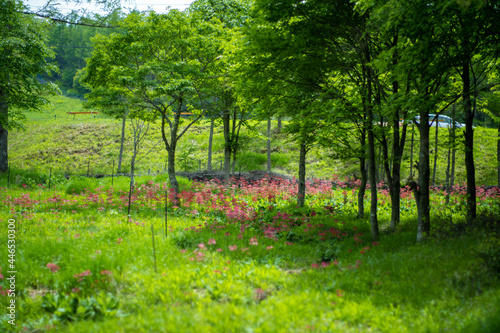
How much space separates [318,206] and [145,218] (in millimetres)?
7120

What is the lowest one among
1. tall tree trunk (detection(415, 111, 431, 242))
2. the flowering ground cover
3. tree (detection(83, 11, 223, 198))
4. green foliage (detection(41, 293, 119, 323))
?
green foliage (detection(41, 293, 119, 323))

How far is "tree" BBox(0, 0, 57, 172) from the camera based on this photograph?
468 inches

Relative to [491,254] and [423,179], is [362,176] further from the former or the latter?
[491,254]

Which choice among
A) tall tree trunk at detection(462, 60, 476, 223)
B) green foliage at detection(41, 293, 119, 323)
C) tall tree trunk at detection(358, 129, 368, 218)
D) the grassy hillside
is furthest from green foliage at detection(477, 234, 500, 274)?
the grassy hillside

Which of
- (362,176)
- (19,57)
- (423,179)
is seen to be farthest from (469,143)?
(19,57)

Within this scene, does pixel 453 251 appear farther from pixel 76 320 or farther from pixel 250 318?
pixel 76 320

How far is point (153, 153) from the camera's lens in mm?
27219

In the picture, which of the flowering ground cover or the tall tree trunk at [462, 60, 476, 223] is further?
the tall tree trunk at [462, 60, 476, 223]

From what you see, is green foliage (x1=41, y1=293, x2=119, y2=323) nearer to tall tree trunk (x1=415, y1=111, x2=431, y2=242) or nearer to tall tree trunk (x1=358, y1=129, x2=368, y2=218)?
tall tree trunk (x1=415, y1=111, x2=431, y2=242)

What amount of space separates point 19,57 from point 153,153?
50.3 ft

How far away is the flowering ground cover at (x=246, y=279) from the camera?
3684mm

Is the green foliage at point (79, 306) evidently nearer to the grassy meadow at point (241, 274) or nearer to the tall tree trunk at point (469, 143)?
the grassy meadow at point (241, 274)

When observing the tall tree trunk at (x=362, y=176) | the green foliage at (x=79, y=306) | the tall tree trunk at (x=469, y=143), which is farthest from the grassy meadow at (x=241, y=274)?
the tall tree trunk at (x=362, y=176)

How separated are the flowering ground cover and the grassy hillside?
9957 millimetres
